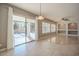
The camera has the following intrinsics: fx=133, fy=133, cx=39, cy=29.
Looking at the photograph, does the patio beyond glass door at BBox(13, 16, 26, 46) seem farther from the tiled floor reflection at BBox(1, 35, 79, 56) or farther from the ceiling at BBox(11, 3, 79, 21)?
the ceiling at BBox(11, 3, 79, 21)

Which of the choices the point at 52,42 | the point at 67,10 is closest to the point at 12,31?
the point at 52,42

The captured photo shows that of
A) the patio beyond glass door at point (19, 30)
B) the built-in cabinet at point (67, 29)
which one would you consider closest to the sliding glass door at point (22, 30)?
the patio beyond glass door at point (19, 30)

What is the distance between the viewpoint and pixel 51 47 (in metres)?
4.82

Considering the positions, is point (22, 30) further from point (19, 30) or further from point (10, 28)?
point (10, 28)

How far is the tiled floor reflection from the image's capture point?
4582mm

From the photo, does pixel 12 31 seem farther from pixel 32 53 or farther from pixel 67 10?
pixel 67 10

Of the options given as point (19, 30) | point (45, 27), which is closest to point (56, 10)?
point (45, 27)

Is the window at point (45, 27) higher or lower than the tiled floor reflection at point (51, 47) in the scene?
higher

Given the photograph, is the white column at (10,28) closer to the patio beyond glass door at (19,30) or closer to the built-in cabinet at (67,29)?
the patio beyond glass door at (19,30)

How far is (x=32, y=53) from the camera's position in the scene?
4609 millimetres

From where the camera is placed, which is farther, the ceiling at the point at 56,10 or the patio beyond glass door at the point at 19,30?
the patio beyond glass door at the point at 19,30

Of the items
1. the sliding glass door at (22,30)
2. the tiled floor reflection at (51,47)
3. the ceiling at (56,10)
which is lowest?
the tiled floor reflection at (51,47)

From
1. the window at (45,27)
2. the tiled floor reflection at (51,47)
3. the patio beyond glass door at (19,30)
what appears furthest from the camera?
the window at (45,27)

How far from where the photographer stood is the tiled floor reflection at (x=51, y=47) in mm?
4582
